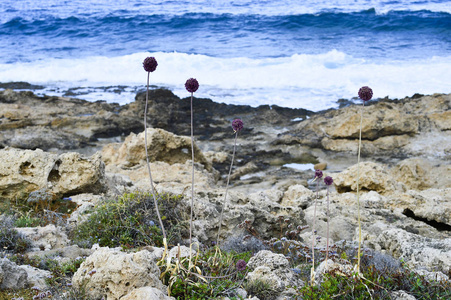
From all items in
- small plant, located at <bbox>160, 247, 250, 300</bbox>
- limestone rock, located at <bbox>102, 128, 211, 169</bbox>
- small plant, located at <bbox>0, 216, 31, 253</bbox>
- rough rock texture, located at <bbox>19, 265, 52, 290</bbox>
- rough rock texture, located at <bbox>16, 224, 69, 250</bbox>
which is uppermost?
small plant, located at <bbox>160, 247, 250, 300</bbox>

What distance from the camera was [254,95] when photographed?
21.4 metres

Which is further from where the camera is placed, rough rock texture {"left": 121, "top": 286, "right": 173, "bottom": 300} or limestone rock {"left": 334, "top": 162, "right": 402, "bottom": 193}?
limestone rock {"left": 334, "top": 162, "right": 402, "bottom": 193}

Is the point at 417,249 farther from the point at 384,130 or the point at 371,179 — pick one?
the point at 384,130

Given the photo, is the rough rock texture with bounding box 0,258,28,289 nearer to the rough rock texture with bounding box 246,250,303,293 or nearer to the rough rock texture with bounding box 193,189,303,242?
the rough rock texture with bounding box 246,250,303,293

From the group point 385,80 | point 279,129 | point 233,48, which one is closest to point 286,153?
point 279,129

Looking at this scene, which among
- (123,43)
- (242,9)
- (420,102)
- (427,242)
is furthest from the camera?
(242,9)

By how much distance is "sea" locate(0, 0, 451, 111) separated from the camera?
2302 cm

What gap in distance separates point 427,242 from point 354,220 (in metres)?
1.49

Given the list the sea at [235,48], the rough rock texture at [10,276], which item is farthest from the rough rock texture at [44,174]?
the sea at [235,48]

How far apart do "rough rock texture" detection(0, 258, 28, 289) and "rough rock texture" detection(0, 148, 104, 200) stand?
9.93 ft

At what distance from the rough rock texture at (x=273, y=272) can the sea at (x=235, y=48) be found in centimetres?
1519

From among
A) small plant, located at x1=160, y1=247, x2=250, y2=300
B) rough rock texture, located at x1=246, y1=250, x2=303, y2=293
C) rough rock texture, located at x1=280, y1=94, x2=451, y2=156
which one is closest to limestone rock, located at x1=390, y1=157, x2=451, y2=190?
rough rock texture, located at x1=280, y1=94, x2=451, y2=156

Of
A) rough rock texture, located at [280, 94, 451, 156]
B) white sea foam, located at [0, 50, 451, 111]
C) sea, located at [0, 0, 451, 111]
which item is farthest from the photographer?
sea, located at [0, 0, 451, 111]

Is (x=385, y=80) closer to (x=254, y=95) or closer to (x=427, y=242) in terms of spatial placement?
(x=254, y=95)
